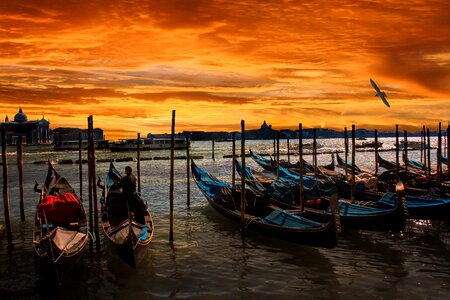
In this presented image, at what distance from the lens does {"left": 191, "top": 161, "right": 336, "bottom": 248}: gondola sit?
1266 cm

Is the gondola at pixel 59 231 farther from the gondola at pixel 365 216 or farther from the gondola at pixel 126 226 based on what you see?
the gondola at pixel 365 216

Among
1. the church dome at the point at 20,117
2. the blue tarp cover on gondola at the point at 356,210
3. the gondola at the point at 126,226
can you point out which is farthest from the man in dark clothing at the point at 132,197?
the church dome at the point at 20,117

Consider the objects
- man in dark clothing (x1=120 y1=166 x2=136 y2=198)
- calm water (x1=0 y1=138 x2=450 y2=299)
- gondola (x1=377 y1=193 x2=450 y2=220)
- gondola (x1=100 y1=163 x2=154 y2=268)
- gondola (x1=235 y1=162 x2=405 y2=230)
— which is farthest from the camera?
gondola (x1=377 y1=193 x2=450 y2=220)

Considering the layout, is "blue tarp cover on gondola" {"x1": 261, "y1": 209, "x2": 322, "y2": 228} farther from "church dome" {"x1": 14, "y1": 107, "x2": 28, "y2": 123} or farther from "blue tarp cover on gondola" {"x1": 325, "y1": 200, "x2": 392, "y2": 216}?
"church dome" {"x1": 14, "y1": 107, "x2": 28, "y2": 123}

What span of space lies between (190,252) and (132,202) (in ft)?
9.49

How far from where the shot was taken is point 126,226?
504 inches

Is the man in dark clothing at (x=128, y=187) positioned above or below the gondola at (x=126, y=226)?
above

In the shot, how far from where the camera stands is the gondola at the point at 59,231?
10.7 meters

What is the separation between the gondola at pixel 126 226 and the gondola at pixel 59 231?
79cm

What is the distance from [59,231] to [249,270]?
522cm

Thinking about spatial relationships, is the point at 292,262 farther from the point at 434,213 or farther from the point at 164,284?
the point at 434,213

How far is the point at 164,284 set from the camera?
36.7 feet

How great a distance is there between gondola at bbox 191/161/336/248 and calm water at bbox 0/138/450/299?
486 mm

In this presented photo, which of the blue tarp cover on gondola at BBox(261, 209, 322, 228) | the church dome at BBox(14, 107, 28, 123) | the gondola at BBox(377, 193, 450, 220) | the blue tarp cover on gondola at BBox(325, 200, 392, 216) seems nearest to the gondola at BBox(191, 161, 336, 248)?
the blue tarp cover on gondola at BBox(261, 209, 322, 228)
